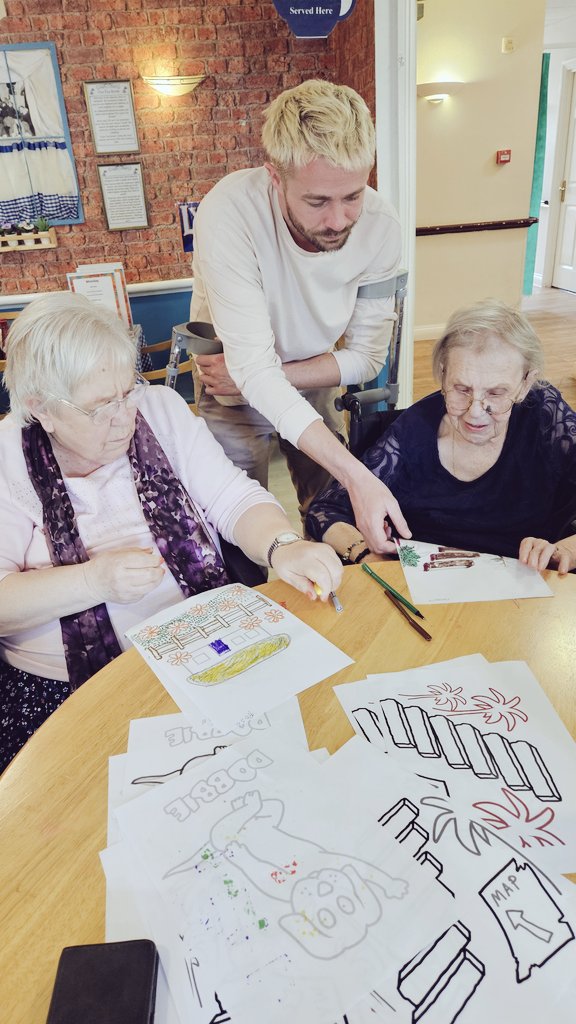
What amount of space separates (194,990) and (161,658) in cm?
46

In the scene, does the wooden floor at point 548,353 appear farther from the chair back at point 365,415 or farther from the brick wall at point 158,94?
the brick wall at point 158,94

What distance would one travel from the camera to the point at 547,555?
1128mm

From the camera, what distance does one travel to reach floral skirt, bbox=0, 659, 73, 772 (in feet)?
3.81

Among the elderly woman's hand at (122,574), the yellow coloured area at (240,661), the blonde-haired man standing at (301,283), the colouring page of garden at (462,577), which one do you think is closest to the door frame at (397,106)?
the blonde-haired man standing at (301,283)

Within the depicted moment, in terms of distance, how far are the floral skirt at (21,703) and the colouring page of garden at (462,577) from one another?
2.22ft

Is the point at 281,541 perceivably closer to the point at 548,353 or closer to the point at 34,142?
the point at 34,142

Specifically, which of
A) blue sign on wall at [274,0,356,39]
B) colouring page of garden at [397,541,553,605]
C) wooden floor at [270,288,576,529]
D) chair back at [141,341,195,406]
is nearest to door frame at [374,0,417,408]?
blue sign on wall at [274,0,356,39]

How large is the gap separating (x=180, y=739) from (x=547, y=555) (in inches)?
27.5

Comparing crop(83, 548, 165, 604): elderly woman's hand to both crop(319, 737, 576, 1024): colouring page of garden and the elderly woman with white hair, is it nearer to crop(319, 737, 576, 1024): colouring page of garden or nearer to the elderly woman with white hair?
the elderly woman with white hair

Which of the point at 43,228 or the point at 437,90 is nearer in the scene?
the point at 43,228

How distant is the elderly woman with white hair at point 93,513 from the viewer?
44.7 inches

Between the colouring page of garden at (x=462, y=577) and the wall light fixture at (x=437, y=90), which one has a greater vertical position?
the wall light fixture at (x=437, y=90)

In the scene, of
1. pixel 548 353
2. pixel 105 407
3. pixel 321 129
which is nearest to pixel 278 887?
pixel 105 407

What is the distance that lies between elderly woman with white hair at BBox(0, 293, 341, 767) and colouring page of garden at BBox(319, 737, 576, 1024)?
47cm
